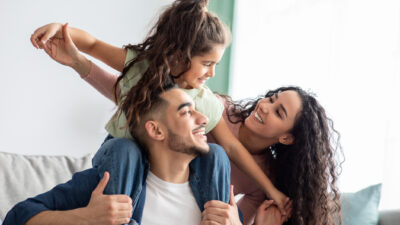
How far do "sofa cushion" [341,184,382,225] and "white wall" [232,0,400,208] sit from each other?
59 millimetres

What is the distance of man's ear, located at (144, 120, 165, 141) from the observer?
163cm

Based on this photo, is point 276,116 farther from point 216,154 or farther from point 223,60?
point 223,60

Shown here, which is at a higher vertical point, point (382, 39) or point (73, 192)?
point (382, 39)

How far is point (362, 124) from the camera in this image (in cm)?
235

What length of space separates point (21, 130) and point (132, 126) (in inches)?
63.6

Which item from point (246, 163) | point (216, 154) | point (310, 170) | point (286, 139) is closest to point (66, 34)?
point (216, 154)

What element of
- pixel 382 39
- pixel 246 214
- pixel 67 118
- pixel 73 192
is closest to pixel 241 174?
pixel 246 214

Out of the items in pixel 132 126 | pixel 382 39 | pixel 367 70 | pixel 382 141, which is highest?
pixel 382 39

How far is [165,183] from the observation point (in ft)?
5.41

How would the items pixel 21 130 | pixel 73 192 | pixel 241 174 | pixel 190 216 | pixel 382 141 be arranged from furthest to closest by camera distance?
pixel 21 130, pixel 382 141, pixel 241 174, pixel 190 216, pixel 73 192

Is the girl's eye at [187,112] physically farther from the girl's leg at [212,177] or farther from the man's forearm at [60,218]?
the man's forearm at [60,218]

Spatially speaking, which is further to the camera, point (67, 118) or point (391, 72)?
point (67, 118)

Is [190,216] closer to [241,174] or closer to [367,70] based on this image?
[241,174]

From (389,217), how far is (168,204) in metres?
1.03
